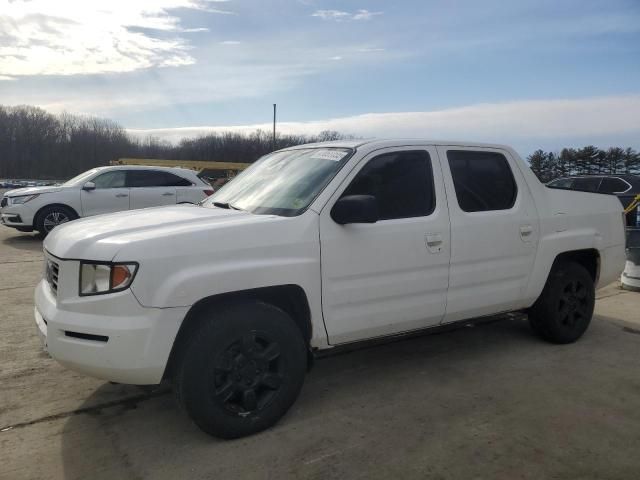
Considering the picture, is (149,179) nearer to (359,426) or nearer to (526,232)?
(526,232)

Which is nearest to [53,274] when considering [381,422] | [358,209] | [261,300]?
[261,300]

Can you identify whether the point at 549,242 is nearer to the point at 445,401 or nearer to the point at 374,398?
the point at 445,401

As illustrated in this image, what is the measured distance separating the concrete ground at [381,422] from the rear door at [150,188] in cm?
749

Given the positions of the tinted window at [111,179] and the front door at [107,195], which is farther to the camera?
the tinted window at [111,179]

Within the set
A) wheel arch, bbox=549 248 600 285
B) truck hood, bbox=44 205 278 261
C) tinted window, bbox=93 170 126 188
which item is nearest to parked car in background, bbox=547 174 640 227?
wheel arch, bbox=549 248 600 285

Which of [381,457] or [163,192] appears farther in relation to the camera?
[163,192]

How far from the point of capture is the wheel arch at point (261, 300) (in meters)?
3.00

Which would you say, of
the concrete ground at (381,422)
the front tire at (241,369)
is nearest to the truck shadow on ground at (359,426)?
the concrete ground at (381,422)

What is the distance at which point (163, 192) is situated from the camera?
40.2 ft

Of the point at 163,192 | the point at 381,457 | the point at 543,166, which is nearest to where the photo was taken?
the point at 381,457

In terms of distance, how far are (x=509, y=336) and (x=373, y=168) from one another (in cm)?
259

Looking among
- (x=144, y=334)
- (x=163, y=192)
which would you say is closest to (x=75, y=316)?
(x=144, y=334)

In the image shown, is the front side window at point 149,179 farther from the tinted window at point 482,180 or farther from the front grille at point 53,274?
the tinted window at point 482,180

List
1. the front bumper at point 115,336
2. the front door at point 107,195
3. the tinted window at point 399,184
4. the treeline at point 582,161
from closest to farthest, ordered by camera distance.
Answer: the front bumper at point 115,336
the tinted window at point 399,184
the front door at point 107,195
the treeline at point 582,161
